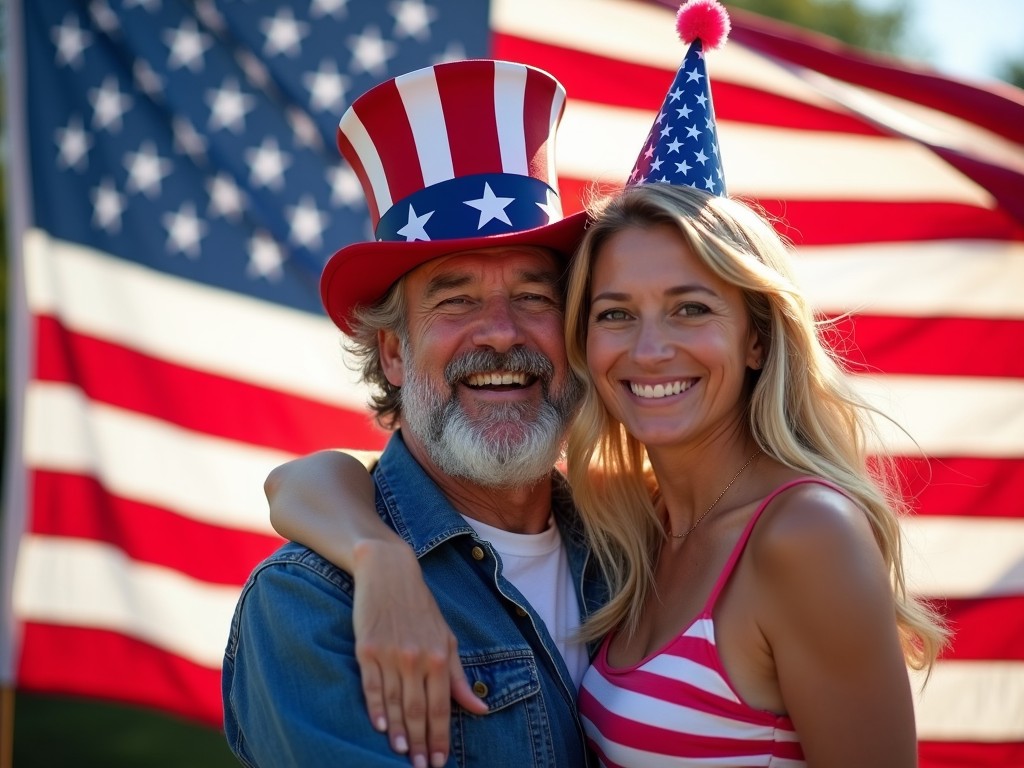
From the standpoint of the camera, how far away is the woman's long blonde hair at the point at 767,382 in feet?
8.69

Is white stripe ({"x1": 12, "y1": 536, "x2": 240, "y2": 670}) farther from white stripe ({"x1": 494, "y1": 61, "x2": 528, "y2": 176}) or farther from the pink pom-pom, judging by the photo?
the pink pom-pom

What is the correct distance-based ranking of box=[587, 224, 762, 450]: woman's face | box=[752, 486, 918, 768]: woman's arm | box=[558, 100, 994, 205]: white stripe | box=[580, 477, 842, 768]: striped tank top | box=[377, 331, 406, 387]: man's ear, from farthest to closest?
1. box=[558, 100, 994, 205]: white stripe
2. box=[377, 331, 406, 387]: man's ear
3. box=[587, 224, 762, 450]: woman's face
4. box=[580, 477, 842, 768]: striped tank top
5. box=[752, 486, 918, 768]: woman's arm

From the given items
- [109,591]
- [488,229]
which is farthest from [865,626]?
[109,591]

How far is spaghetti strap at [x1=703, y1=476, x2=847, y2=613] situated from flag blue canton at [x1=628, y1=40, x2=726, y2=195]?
2.67 ft

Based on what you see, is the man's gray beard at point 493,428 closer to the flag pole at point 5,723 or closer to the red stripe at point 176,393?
the red stripe at point 176,393

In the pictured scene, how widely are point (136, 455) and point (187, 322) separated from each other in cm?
60

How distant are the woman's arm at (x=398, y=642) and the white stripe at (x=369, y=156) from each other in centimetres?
104

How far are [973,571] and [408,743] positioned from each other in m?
2.74

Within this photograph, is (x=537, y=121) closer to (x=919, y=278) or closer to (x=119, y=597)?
(x=919, y=278)

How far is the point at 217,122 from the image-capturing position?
4.63 metres

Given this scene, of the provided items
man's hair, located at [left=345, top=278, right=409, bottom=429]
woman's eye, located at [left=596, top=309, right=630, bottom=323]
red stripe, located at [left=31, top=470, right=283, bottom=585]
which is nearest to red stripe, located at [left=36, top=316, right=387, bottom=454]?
red stripe, located at [left=31, top=470, right=283, bottom=585]

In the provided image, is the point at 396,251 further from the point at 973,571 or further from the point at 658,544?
the point at 973,571

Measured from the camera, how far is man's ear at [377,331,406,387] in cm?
332

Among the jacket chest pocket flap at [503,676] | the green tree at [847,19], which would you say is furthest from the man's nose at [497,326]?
the green tree at [847,19]
